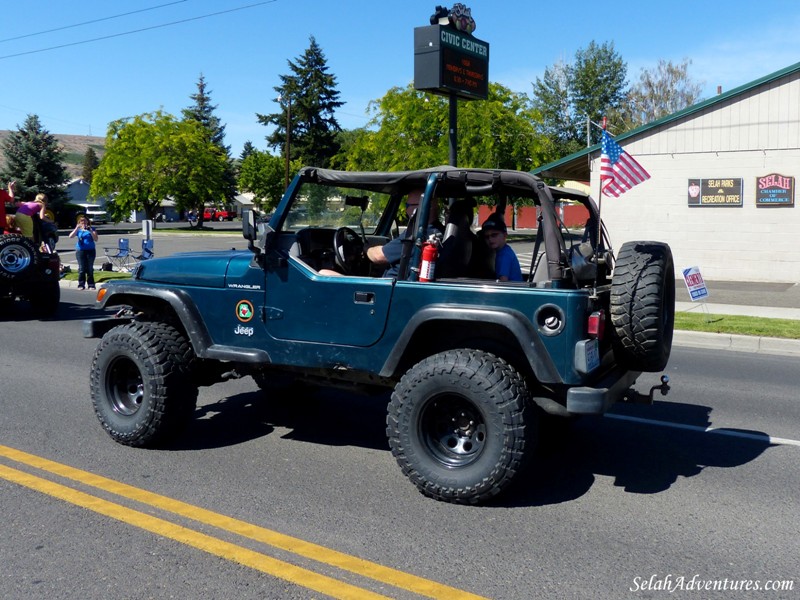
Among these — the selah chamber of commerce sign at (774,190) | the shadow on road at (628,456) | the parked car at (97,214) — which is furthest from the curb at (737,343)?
the parked car at (97,214)

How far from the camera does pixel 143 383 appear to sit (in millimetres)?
5344

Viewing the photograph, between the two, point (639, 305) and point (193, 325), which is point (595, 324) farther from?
point (193, 325)

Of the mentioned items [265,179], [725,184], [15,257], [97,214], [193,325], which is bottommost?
[193,325]

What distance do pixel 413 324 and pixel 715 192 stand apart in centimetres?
1662

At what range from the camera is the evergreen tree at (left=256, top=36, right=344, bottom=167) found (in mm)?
64188

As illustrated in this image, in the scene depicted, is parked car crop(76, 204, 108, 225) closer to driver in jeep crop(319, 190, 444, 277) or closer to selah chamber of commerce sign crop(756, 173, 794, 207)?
Result: selah chamber of commerce sign crop(756, 173, 794, 207)

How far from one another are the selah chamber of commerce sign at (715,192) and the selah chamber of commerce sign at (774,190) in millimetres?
442

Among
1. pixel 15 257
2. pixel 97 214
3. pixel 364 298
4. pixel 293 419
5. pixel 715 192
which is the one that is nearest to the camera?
pixel 364 298

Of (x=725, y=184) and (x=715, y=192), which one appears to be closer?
(x=725, y=184)

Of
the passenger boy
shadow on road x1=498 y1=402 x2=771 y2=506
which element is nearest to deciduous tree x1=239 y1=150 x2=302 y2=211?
shadow on road x1=498 y1=402 x2=771 y2=506

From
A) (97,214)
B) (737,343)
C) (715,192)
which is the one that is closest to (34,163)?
(97,214)

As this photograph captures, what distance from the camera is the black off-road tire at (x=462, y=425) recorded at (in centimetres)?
424

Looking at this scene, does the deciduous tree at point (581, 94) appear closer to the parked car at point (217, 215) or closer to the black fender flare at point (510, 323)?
the parked car at point (217, 215)

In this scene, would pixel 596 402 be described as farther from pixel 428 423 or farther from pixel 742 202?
pixel 742 202
